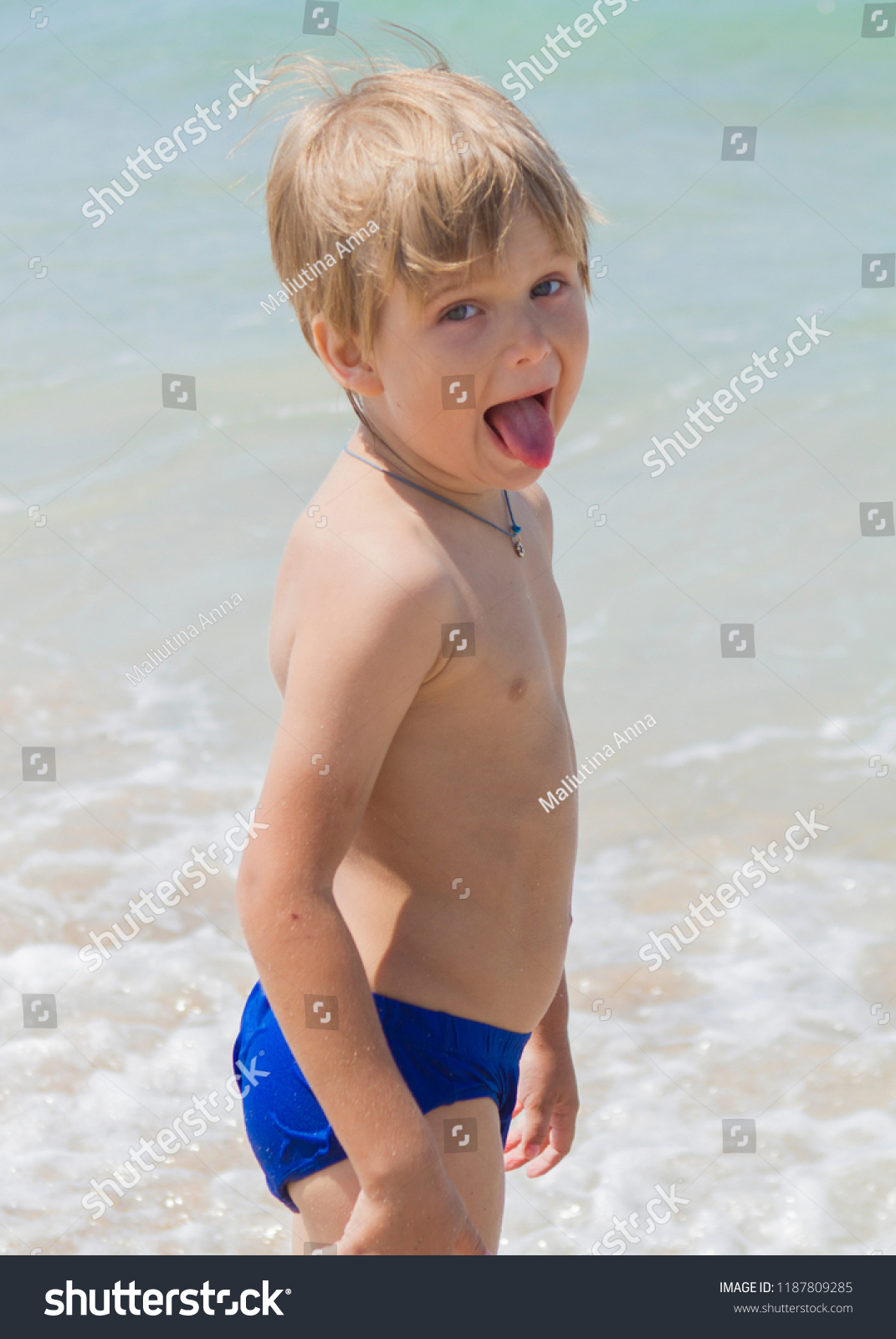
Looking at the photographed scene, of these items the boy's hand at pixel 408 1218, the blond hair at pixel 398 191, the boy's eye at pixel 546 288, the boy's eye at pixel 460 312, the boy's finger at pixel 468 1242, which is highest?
the blond hair at pixel 398 191

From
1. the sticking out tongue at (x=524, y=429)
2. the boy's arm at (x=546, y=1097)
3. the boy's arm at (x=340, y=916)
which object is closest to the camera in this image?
the boy's arm at (x=340, y=916)

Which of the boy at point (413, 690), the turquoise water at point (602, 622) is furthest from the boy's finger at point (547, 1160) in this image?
the turquoise water at point (602, 622)

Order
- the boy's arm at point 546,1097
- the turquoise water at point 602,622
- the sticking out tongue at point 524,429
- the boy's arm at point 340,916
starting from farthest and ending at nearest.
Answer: the turquoise water at point 602,622 < the boy's arm at point 546,1097 < the sticking out tongue at point 524,429 < the boy's arm at point 340,916

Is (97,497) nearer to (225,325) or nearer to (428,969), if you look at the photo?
(225,325)

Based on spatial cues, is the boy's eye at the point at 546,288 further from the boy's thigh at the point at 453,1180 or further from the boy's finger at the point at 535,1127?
the boy's finger at the point at 535,1127

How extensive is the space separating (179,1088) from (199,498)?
3.12 m

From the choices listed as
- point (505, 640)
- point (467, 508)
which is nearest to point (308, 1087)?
point (505, 640)

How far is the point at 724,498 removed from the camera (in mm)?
5617

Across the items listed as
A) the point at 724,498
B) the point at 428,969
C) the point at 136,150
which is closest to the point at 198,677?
the point at 724,498

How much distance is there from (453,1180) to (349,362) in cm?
94

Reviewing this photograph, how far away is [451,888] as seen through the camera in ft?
5.39

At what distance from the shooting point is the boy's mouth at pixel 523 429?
5.03ft

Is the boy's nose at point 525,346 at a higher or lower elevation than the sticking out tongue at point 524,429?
higher

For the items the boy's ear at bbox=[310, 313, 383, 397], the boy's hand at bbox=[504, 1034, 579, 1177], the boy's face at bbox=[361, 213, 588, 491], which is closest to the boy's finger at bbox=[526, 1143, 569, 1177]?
the boy's hand at bbox=[504, 1034, 579, 1177]
